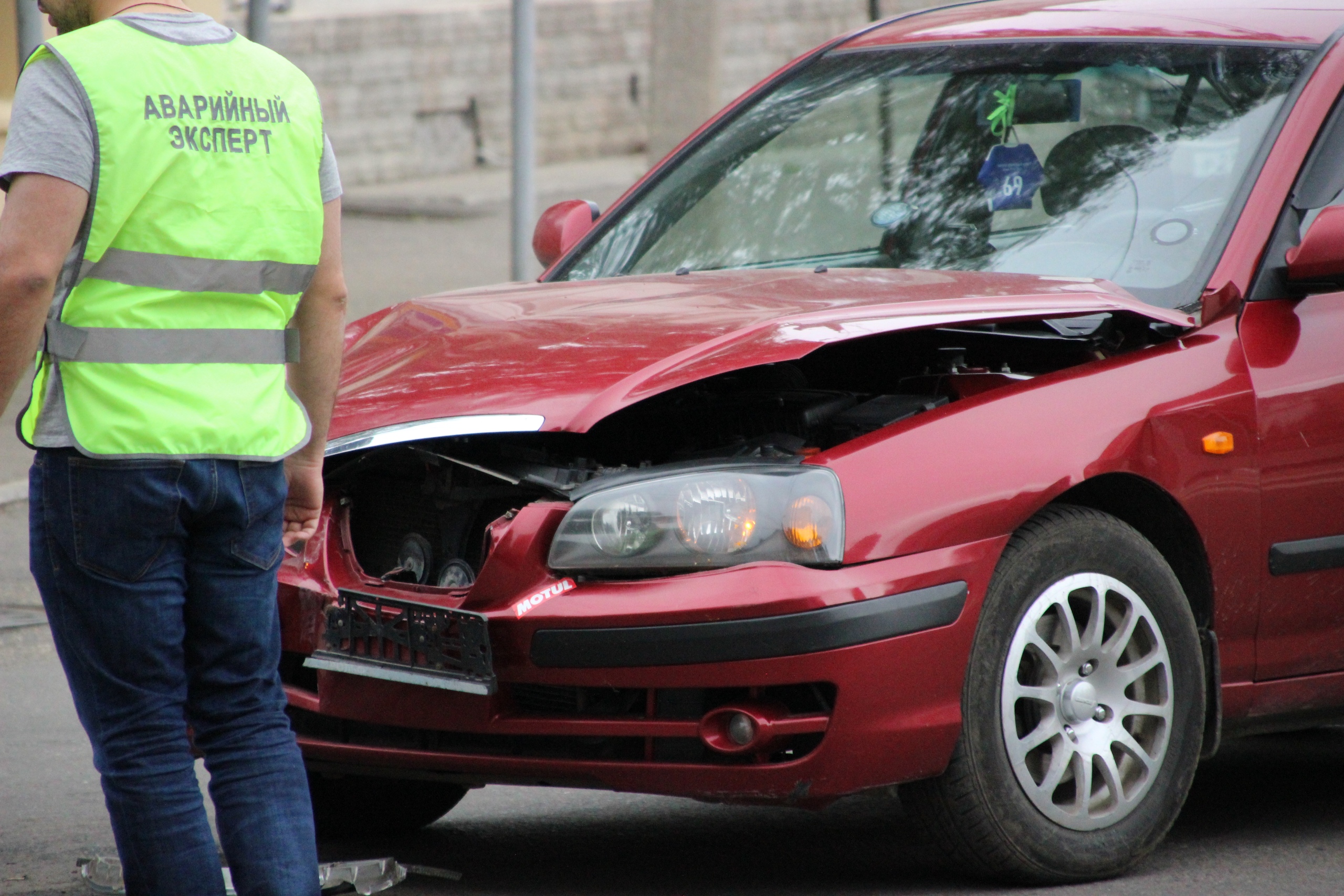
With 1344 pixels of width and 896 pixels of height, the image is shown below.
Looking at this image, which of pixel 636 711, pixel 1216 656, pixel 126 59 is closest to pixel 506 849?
pixel 636 711

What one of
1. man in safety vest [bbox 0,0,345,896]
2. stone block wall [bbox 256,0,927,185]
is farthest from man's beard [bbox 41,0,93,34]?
stone block wall [bbox 256,0,927,185]

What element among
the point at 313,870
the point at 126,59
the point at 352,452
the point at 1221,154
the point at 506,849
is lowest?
the point at 506,849

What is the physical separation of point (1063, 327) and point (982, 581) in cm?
73

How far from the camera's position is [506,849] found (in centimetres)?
437

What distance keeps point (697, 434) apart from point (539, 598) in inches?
25.4

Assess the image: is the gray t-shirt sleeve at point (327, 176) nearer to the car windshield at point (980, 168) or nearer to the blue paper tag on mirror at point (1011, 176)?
the car windshield at point (980, 168)

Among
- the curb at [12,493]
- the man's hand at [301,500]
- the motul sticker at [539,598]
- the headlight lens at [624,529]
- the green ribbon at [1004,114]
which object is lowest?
the curb at [12,493]

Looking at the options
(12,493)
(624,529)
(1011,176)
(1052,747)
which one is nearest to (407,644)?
(624,529)

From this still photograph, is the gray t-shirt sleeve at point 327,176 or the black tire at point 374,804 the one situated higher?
the gray t-shirt sleeve at point 327,176

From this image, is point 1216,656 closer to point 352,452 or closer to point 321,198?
point 352,452

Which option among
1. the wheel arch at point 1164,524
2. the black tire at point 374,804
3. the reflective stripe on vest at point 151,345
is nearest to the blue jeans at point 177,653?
the reflective stripe on vest at point 151,345

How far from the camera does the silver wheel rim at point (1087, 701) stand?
374 centimetres

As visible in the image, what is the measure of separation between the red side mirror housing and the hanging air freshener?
73 centimetres

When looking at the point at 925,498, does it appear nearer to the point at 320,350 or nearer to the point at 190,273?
the point at 320,350
